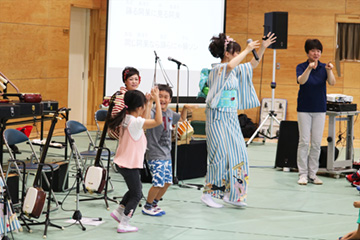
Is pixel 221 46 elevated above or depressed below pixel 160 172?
above

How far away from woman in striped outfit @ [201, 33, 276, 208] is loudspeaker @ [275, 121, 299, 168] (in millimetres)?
2344

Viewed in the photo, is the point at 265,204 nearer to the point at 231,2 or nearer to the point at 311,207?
the point at 311,207

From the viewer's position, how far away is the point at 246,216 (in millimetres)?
5543

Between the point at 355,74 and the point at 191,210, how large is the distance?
7.05 meters

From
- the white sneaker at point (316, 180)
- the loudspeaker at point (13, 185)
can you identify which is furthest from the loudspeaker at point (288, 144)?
the loudspeaker at point (13, 185)

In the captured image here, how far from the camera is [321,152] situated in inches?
311

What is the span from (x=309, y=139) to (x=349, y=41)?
5254 mm

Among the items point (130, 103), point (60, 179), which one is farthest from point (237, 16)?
point (130, 103)

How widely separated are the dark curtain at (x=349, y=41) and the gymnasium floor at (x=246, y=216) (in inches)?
202

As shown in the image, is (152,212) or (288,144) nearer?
(152,212)

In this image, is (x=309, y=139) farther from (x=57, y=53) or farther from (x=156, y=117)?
(x=57, y=53)

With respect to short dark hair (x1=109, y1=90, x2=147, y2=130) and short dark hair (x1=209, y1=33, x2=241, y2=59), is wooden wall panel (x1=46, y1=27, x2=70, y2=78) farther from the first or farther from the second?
short dark hair (x1=109, y1=90, x2=147, y2=130)

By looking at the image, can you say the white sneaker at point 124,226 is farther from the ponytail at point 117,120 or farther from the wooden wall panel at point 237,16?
the wooden wall panel at point 237,16

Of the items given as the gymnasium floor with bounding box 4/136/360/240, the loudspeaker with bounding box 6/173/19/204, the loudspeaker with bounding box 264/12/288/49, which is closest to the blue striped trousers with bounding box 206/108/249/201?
the gymnasium floor with bounding box 4/136/360/240
